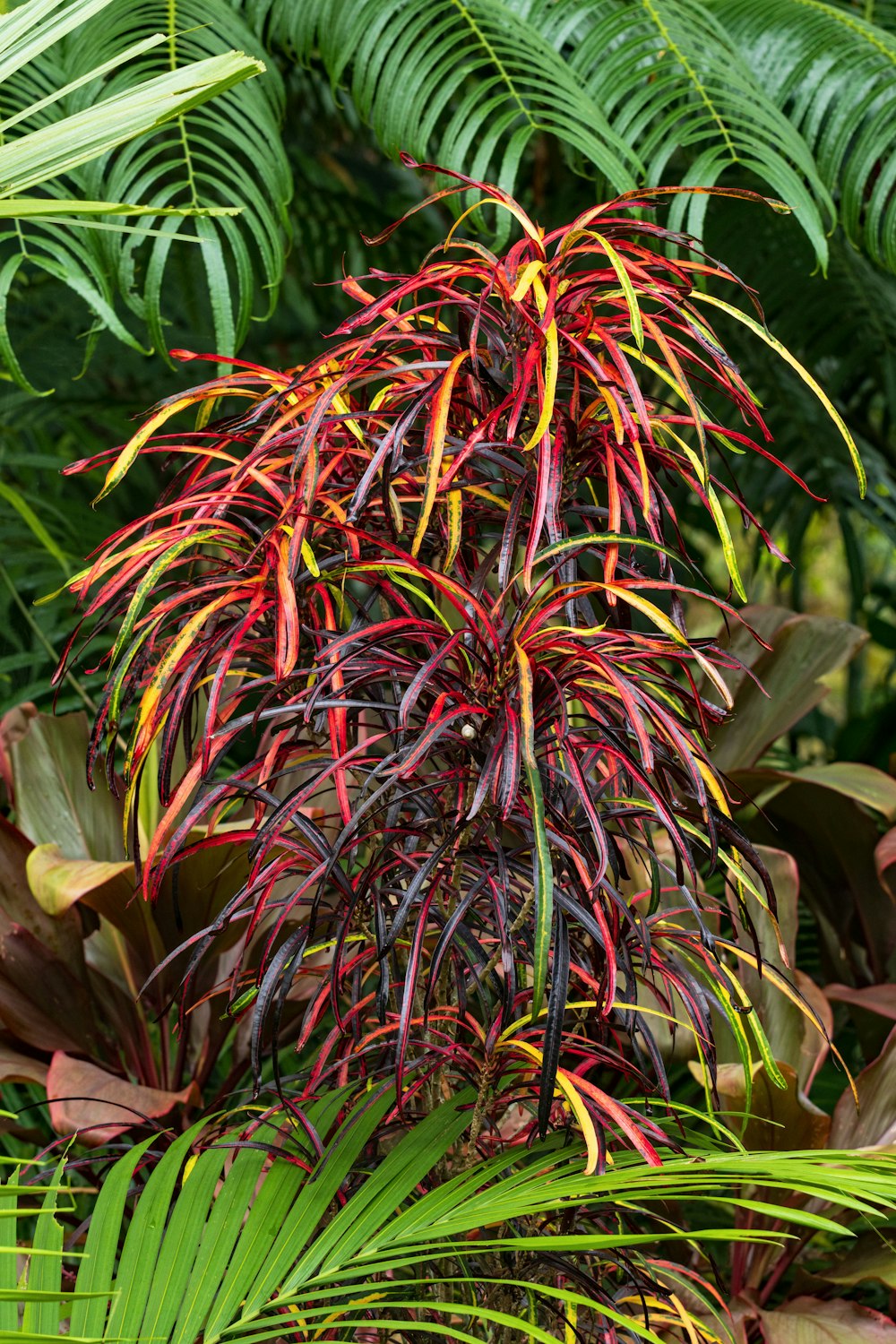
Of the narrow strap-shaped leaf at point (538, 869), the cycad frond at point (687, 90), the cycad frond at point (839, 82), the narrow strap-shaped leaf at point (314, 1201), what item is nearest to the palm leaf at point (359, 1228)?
the narrow strap-shaped leaf at point (314, 1201)

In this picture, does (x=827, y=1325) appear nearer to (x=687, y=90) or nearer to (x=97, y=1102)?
(x=97, y=1102)

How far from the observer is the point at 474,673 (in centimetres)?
52

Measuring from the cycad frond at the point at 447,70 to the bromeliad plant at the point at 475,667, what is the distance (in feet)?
1.36

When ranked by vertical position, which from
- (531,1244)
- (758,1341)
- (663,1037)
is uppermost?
(531,1244)

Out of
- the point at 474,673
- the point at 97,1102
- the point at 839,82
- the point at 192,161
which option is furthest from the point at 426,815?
the point at 839,82

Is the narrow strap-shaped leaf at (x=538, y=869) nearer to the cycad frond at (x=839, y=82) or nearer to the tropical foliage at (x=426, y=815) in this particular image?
the tropical foliage at (x=426, y=815)

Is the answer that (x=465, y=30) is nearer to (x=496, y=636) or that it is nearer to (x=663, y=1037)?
(x=496, y=636)

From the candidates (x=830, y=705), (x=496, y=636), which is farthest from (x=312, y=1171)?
(x=830, y=705)

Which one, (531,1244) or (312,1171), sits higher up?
(531,1244)

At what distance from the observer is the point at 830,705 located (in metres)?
3.14

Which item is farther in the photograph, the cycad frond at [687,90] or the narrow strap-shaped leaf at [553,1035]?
the cycad frond at [687,90]

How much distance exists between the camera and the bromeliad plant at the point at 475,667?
1.61ft

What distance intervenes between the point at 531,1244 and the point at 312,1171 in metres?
0.15

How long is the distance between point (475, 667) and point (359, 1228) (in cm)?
26
